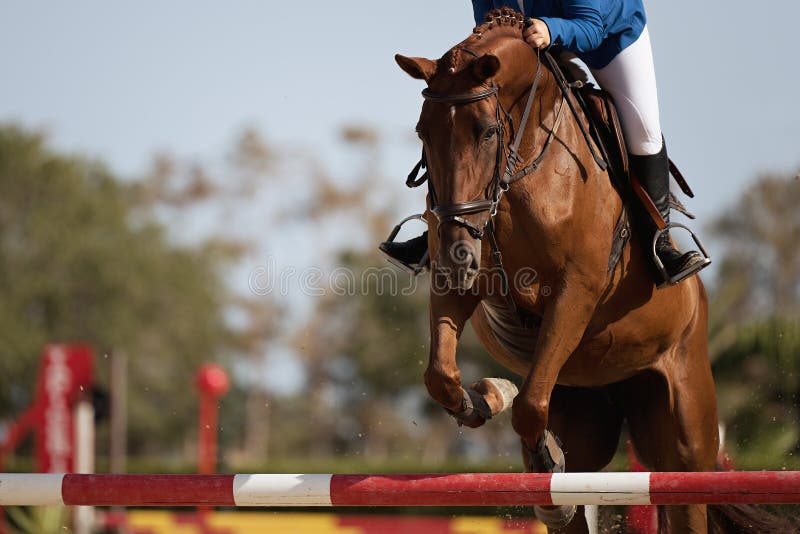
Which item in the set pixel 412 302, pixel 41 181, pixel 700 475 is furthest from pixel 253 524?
pixel 41 181

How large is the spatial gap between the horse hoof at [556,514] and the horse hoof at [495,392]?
1.61 feet

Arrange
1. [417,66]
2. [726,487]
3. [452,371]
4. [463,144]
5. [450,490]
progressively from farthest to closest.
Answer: [452,371] < [417,66] < [463,144] < [450,490] < [726,487]

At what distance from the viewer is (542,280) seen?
3.97 metres

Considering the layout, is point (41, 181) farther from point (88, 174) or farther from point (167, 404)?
point (167, 404)

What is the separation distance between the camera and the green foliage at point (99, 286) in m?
36.8

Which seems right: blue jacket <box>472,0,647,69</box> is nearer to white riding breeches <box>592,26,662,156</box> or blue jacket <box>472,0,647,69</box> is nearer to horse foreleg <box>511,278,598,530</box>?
white riding breeches <box>592,26,662,156</box>

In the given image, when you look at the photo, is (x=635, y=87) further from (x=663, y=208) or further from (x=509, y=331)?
(x=509, y=331)

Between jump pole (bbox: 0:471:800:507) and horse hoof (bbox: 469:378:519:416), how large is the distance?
29.1 inches

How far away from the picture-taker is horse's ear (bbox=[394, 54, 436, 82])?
3.65 meters

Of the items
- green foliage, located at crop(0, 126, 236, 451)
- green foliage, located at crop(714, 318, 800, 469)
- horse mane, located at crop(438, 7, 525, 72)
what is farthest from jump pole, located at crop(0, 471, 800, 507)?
green foliage, located at crop(0, 126, 236, 451)

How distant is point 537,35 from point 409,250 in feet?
3.77

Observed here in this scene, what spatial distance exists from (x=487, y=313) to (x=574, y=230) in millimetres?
616

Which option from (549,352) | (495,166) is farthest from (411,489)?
(495,166)

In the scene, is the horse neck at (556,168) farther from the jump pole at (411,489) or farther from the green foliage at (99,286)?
the green foliage at (99,286)
